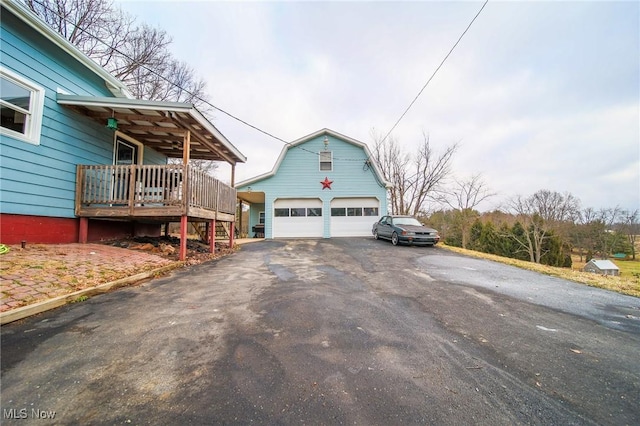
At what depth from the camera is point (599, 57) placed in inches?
332

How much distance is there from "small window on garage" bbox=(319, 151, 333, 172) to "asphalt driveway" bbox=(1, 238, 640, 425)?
1207 centimetres

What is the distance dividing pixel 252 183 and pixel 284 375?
14.0 m

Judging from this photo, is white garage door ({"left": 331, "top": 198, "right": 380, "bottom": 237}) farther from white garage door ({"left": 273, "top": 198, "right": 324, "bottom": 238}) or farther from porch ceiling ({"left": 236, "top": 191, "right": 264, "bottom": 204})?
porch ceiling ({"left": 236, "top": 191, "right": 264, "bottom": 204})

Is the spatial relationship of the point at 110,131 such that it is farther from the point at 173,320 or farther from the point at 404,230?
the point at 404,230

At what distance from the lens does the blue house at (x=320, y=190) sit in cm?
1509

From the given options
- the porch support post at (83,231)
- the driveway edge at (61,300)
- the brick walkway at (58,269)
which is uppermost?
the porch support post at (83,231)

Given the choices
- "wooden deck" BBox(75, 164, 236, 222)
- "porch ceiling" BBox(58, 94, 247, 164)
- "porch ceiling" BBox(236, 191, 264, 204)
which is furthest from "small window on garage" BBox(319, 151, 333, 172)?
"wooden deck" BBox(75, 164, 236, 222)

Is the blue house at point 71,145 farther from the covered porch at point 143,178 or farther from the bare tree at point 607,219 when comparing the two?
the bare tree at point 607,219

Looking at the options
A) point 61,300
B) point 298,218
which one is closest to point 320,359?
point 61,300

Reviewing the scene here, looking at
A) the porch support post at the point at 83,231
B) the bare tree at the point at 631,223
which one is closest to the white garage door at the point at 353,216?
the porch support post at the point at 83,231

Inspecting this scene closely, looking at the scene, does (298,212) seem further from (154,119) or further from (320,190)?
(154,119)

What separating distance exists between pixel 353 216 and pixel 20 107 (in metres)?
13.5

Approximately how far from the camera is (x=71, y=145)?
6.29 m

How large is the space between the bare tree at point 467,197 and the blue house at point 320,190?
13221 mm
